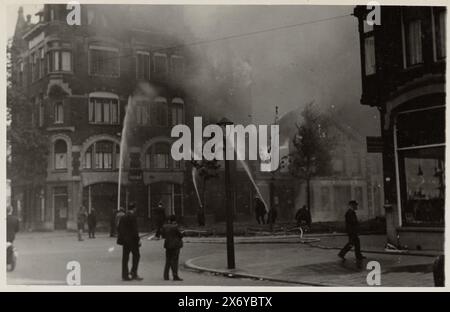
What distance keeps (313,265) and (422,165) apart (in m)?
2.97

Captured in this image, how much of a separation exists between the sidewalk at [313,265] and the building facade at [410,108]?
74cm

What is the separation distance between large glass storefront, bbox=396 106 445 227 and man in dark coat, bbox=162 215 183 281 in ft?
14.9

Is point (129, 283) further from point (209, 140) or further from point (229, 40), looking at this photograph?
point (229, 40)

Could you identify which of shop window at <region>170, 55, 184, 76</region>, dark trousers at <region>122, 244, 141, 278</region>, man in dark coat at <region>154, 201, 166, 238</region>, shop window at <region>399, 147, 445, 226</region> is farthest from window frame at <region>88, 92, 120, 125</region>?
shop window at <region>399, 147, 445, 226</region>

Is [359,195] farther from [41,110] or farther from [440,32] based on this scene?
[41,110]

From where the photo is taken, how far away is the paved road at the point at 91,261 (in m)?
10.7

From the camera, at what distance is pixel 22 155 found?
11.4m

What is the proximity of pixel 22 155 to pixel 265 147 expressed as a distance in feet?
14.8

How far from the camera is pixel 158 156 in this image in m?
11.5

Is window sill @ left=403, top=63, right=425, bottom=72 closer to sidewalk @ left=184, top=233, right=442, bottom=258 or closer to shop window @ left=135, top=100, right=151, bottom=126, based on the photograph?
sidewalk @ left=184, top=233, right=442, bottom=258

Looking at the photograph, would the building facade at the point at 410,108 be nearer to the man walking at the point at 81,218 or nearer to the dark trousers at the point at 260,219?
the dark trousers at the point at 260,219

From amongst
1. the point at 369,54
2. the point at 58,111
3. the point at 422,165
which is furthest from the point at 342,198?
the point at 58,111

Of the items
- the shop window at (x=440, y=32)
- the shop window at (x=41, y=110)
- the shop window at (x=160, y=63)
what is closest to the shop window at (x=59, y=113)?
the shop window at (x=41, y=110)
